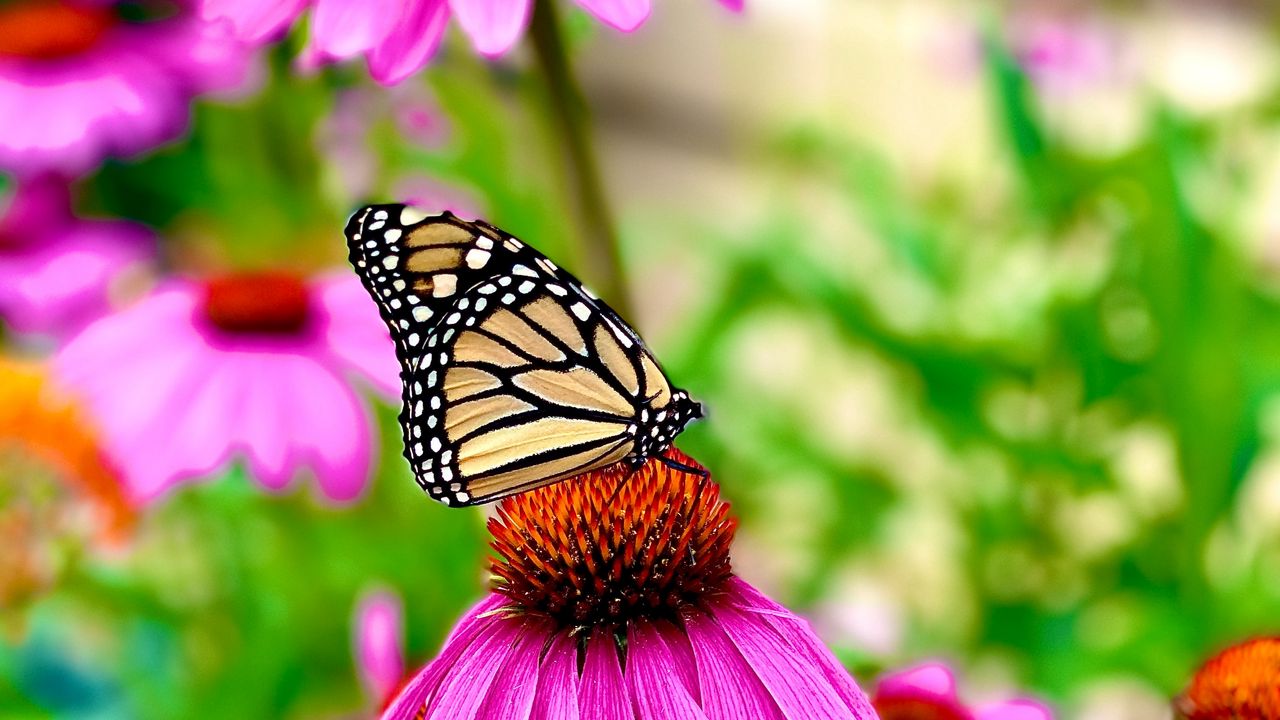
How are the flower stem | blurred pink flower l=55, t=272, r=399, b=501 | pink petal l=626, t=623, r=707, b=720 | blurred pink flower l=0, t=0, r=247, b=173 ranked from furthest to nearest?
blurred pink flower l=0, t=0, r=247, b=173
blurred pink flower l=55, t=272, r=399, b=501
the flower stem
pink petal l=626, t=623, r=707, b=720

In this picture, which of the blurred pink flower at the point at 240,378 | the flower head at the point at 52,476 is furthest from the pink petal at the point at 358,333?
the flower head at the point at 52,476

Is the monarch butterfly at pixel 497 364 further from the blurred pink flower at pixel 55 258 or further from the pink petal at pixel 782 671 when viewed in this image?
the blurred pink flower at pixel 55 258

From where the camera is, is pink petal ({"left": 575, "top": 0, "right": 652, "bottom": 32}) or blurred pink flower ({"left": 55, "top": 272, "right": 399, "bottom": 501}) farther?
blurred pink flower ({"left": 55, "top": 272, "right": 399, "bottom": 501})

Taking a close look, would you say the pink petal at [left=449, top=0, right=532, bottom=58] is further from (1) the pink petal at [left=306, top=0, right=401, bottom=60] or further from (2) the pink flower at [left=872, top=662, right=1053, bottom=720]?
(2) the pink flower at [left=872, top=662, right=1053, bottom=720]

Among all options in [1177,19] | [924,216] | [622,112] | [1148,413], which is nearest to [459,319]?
[1148,413]

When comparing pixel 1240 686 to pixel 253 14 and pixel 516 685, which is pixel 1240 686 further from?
pixel 253 14

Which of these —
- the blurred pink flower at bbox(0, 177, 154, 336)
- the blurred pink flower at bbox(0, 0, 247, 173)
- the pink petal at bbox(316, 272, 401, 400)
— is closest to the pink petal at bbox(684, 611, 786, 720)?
the pink petal at bbox(316, 272, 401, 400)

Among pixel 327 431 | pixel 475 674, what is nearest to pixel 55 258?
pixel 327 431
